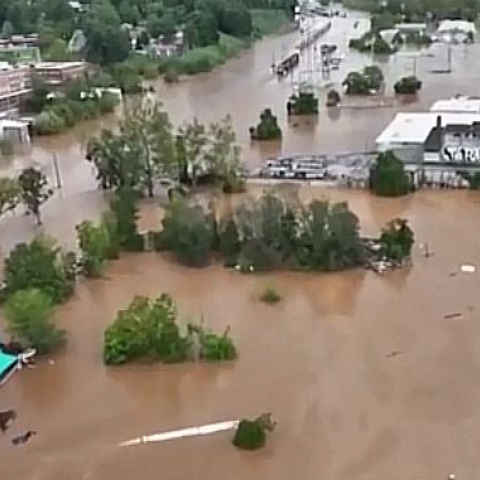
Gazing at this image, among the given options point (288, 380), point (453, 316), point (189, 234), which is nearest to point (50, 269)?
point (189, 234)

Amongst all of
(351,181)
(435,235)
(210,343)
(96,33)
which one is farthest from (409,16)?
(210,343)

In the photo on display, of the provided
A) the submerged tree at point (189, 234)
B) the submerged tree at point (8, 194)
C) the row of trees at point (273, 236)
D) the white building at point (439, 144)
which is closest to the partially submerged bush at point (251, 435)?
the row of trees at point (273, 236)

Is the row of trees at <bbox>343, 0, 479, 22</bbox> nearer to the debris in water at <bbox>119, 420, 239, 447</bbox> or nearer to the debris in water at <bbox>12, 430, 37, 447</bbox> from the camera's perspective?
the debris in water at <bbox>119, 420, 239, 447</bbox>

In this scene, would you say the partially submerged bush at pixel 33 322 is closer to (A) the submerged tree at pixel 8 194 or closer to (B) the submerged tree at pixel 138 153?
(A) the submerged tree at pixel 8 194

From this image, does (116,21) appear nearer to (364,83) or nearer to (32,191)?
(364,83)

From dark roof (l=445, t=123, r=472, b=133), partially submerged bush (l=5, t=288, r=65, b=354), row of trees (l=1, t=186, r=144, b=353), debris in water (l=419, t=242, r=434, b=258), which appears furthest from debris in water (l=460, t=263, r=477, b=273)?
partially submerged bush (l=5, t=288, r=65, b=354)

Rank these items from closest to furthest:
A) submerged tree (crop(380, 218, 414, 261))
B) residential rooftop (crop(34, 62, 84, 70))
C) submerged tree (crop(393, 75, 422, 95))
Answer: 1. submerged tree (crop(380, 218, 414, 261))
2. submerged tree (crop(393, 75, 422, 95))
3. residential rooftop (crop(34, 62, 84, 70))
